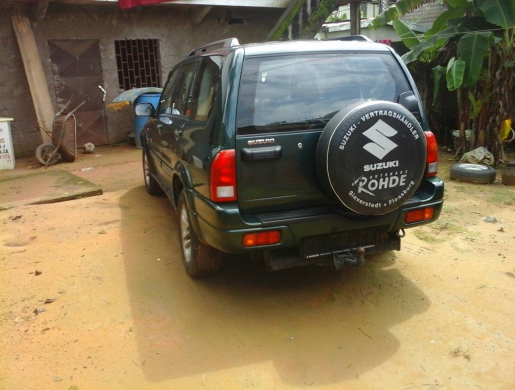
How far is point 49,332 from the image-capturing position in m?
3.22

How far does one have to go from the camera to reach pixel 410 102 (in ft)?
10.8

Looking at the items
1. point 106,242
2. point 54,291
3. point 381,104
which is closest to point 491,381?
point 381,104

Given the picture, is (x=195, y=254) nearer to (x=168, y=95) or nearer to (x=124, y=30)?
(x=168, y=95)

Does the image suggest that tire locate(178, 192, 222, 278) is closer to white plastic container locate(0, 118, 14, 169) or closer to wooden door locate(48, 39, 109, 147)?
white plastic container locate(0, 118, 14, 169)

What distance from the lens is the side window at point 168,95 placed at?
489cm

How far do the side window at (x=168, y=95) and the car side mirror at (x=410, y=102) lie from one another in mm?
2358

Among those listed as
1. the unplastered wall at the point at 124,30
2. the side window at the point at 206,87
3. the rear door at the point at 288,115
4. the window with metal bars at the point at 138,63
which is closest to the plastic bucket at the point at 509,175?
the rear door at the point at 288,115

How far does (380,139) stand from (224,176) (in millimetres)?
998

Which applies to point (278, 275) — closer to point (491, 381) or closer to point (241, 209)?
point (241, 209)

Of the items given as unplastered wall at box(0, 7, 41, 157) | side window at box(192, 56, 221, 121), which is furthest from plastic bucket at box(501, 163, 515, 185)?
unplastered wall at box(0, 7, 41, 157)

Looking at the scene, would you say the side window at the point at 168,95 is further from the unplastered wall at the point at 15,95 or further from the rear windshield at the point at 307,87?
the unplastered wall at the point at 15,95

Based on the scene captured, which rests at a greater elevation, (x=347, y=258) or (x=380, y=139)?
(x=380, y=139)

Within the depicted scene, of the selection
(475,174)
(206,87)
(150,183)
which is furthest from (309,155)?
(475,174)

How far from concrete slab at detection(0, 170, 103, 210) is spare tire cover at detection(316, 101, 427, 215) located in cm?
428
